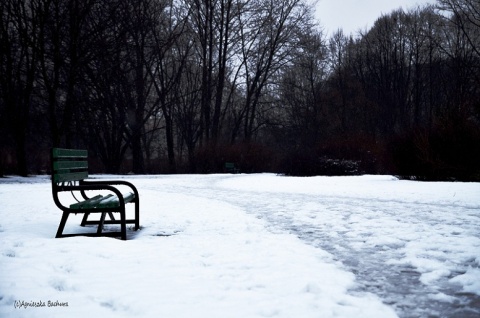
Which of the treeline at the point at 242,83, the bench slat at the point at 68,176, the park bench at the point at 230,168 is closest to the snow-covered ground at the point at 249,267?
the bench slat at the point at 68,176

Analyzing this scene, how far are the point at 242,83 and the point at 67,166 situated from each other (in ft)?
103

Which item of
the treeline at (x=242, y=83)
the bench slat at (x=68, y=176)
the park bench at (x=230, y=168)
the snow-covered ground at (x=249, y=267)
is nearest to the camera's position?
the snow-covered ground at (x=249, y=267)

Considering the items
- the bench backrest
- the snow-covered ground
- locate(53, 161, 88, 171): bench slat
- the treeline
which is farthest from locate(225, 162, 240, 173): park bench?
locate(53, 161, 88, 171): bench slat

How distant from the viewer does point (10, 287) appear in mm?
2857

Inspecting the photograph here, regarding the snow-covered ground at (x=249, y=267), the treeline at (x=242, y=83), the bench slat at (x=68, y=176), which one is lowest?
the snow-covered ground at (x=249, y=267)

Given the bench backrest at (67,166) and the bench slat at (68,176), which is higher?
the bench backrest at (67,166)

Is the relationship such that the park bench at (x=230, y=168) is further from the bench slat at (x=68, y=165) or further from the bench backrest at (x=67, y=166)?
the bench slat at (x=68, y=165)

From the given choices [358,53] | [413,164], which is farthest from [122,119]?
[358,53]

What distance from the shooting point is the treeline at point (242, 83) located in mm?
18266

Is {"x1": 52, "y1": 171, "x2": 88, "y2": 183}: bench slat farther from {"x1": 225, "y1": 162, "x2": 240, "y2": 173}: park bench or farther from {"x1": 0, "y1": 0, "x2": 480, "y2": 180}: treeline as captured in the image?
{"x1": 225, "y1": 162, "x2": 240, "y2": 173}: park bench

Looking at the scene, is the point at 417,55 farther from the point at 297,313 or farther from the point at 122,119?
the point at 297,313

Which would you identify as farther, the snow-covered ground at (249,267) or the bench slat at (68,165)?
the bench slat at (68,165)

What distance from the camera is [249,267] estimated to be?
357cm

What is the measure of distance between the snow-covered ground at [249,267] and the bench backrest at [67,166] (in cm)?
73
